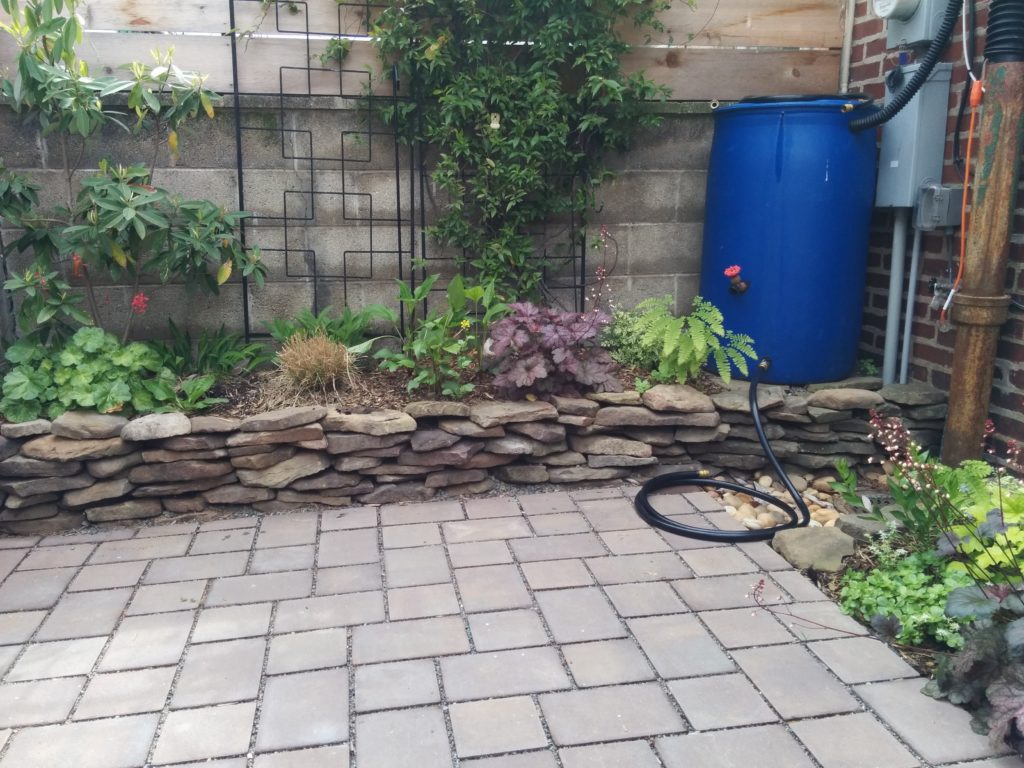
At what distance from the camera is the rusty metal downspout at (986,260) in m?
3.00

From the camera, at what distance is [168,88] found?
11.7 ft

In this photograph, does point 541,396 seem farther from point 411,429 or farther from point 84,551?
point 84,551

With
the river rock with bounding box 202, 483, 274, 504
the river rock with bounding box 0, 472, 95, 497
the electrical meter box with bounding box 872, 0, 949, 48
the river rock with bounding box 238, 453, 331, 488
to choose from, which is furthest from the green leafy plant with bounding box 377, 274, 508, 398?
the electrical meter box with bounding box 872, 0, 949, 48

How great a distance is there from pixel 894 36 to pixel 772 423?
164 cm

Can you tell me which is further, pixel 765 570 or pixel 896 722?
pixel 765 570

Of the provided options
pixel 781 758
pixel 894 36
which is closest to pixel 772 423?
pixel 894 36

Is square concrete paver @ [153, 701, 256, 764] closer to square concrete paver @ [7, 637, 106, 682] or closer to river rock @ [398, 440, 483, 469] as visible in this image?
square concrete paver @ [7, 637, 106, 682]

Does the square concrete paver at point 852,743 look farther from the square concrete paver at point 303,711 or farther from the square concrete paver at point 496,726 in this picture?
the square concrete paver at point 303,711

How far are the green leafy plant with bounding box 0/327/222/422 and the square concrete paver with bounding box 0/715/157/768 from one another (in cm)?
145

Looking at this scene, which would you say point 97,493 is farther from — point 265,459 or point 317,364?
point 317,364

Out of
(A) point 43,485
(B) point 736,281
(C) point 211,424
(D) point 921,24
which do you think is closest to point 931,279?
(B) point 736,281

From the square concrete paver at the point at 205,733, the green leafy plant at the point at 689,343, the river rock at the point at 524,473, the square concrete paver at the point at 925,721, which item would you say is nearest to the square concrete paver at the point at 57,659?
the square concrete paver at the point at 205,733

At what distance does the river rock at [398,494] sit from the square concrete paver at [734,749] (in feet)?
5.35

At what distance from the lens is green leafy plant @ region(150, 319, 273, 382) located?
3586 millimetres
